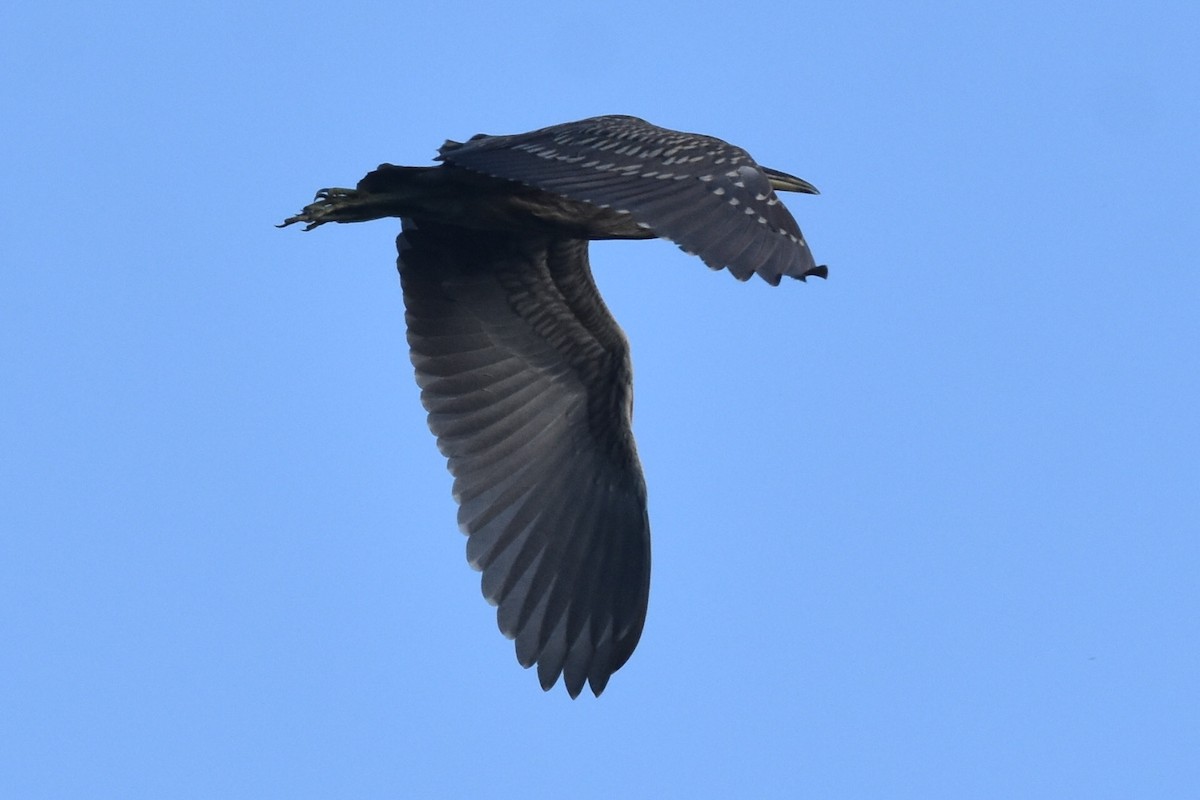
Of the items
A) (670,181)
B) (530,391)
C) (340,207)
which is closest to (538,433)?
(530,391)

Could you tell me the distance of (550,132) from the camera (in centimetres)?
989

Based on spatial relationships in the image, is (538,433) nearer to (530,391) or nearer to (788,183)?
(530,391)

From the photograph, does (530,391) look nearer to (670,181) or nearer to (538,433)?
(538,433)

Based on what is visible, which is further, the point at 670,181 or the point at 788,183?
the point at 788,183

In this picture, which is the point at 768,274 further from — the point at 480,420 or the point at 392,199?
the point at 480,420

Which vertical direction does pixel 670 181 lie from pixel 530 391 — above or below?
below

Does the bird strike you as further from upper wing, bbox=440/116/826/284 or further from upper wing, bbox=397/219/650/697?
upper wing, bbox=440/116/826/284

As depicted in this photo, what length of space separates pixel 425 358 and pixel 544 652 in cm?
197

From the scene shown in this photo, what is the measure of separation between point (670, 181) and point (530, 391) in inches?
130

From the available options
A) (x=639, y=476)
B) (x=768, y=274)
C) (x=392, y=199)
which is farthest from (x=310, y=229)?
(x=768, y=274)

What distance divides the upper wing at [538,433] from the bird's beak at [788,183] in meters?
1.55

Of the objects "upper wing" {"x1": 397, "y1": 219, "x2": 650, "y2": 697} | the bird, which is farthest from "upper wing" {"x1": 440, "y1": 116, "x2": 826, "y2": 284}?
"upper wing" {"x1": 397, "y1": 219, "x2": 650, "y2": 697}

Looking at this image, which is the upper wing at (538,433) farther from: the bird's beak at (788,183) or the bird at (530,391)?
the bird's beak at (788,183)

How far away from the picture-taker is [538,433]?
1169 centimetres
